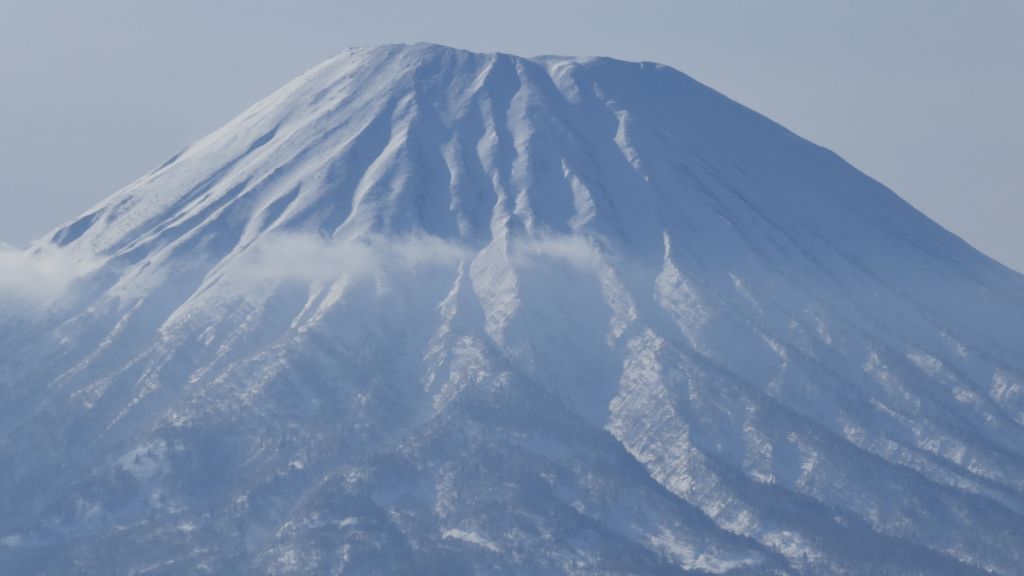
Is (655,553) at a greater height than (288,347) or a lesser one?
lesser

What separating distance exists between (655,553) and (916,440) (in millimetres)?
35240

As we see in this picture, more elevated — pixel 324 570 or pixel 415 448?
pixel 415 448

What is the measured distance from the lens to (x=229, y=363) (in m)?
200

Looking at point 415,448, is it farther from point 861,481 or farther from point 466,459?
point 861,481

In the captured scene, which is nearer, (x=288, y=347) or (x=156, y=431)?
(x=156, y=431)

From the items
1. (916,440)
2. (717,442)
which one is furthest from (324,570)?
(916,440)

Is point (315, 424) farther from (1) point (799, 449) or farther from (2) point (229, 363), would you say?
(1) point (799, 449)

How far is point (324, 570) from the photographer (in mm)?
164250

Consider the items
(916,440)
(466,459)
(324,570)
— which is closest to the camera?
(324,570)

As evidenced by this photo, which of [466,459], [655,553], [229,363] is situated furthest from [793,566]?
[229,363]

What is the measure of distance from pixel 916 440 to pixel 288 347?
167ft

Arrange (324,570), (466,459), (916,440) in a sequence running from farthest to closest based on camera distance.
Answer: (916,440) → (466,459) → (324,570)

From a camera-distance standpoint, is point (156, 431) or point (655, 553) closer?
point (655, 553)

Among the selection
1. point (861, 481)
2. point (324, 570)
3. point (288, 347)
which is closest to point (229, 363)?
point (288, 347)
